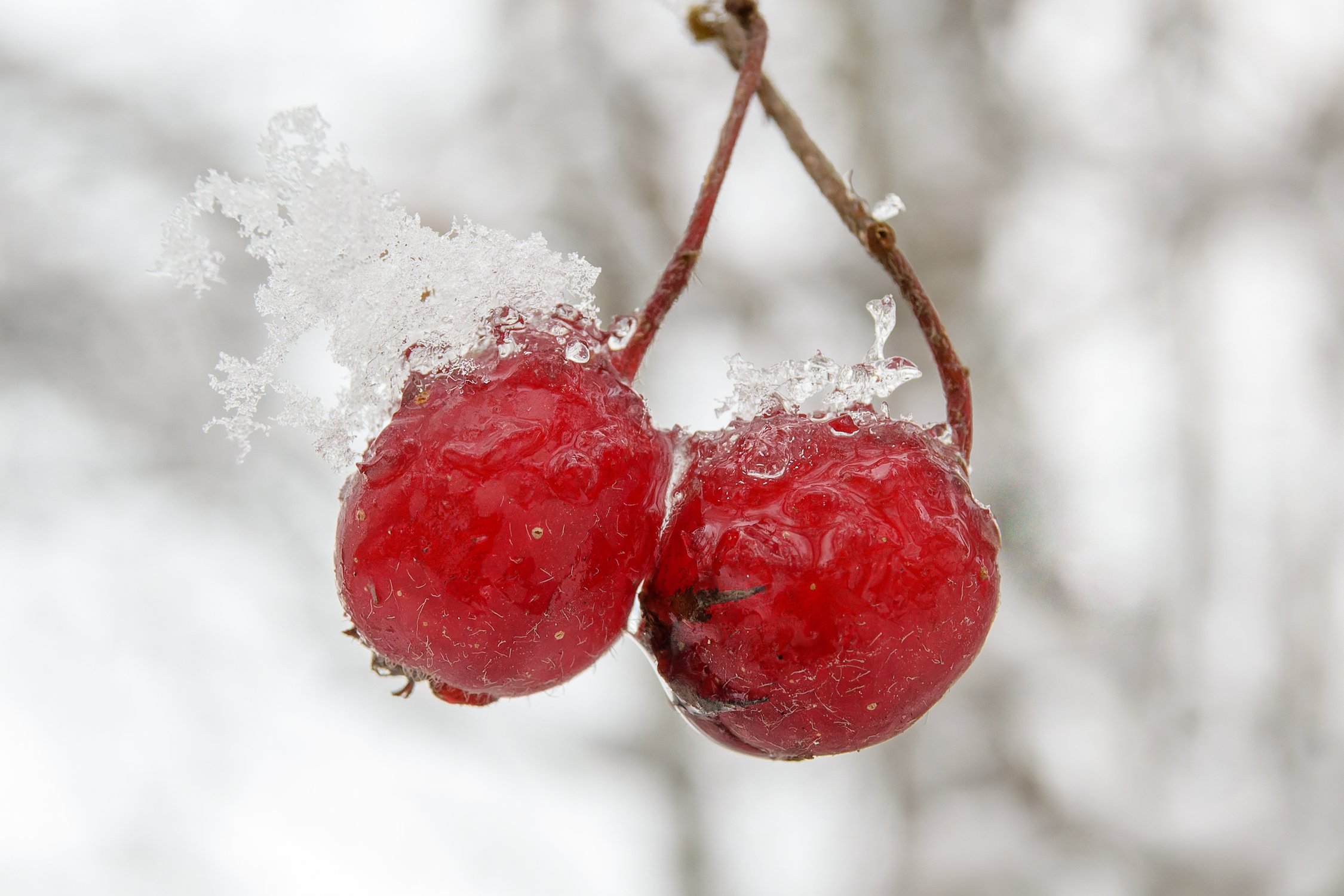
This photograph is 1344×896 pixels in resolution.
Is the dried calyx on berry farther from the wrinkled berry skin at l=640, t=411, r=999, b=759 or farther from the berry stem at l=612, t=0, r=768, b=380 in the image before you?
the berry stem at l=612, t=0, r=768, b=380

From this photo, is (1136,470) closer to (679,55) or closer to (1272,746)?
(1272,746)

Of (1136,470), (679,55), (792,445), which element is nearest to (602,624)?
(792,445)

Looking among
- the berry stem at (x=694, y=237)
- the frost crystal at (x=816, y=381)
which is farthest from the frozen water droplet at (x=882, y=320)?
the berry stem at (x=694, y=237)

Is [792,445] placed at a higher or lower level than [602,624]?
higher

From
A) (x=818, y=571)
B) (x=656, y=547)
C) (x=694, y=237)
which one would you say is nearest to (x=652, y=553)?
(x=656, y=547)

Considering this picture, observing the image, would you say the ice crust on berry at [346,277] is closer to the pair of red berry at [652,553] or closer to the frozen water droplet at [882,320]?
the pair of red berry at [652,553]

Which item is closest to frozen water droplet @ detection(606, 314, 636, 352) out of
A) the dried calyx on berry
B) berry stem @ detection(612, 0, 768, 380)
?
berry stem @ detection(612, 0, 768, 380)
